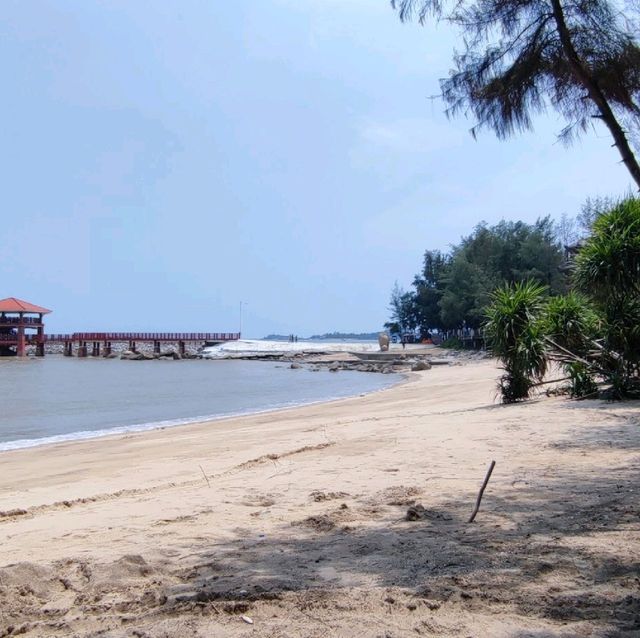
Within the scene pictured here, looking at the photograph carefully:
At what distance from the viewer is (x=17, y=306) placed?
265 feet

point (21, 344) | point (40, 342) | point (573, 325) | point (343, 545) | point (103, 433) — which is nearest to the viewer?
point (343, 545)

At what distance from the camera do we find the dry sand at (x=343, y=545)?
3264 mm

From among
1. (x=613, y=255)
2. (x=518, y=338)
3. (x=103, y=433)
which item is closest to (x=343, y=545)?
(x=613, y=255)

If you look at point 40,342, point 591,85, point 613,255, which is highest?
point 591,85

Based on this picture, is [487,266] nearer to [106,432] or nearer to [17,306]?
[106,432]

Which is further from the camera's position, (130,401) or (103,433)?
(130,401)

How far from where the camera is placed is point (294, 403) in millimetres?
24812

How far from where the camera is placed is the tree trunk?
516 cm

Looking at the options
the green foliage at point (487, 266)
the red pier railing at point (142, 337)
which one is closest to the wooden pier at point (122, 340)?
the red pier railing at point (142, 337)

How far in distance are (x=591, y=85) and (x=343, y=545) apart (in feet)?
13.8

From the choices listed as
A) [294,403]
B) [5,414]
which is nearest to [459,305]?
[294,403]

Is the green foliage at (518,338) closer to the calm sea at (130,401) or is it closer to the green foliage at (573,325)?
the green foliage at (573,325)

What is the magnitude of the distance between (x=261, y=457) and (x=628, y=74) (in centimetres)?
646

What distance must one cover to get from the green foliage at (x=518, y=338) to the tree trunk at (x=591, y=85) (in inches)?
342
